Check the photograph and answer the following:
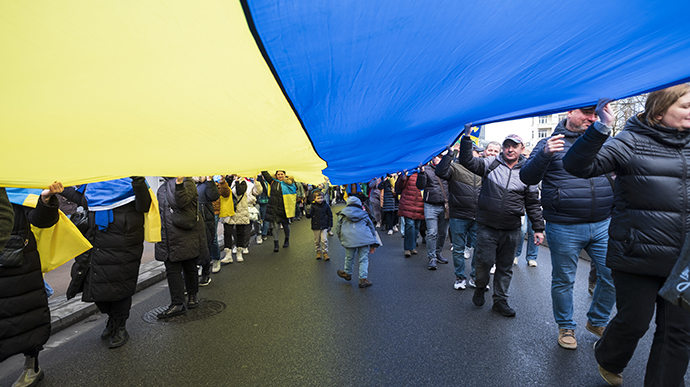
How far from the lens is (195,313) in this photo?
453cm

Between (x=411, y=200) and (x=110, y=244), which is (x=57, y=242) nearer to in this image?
(x=110, y=244)

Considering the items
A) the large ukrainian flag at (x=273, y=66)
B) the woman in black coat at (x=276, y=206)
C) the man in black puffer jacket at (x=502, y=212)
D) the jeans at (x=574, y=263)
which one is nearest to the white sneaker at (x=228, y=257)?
the woman in black coat at (x=276, y=206)

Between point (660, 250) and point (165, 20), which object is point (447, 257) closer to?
point (660, 250)

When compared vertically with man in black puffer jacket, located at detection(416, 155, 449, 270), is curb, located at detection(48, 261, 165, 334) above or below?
below

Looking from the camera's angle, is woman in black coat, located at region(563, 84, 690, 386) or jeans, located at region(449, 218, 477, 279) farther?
jeans, located at region(449, 218, 477, 279)

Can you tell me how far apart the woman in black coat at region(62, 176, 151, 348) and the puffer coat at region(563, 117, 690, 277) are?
390 cm

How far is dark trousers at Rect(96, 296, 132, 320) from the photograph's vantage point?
11.6 feet

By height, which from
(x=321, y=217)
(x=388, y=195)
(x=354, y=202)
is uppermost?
(x=354, y=202)

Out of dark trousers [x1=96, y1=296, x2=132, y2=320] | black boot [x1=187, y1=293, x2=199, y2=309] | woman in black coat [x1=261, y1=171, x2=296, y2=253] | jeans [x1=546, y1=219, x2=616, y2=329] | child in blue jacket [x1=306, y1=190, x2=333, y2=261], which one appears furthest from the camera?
woman in black coat [x1=261, y1=171, x2=296, y2=253]

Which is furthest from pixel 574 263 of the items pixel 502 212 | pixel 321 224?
pixel 321 224

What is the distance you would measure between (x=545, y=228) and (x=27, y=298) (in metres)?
4.69

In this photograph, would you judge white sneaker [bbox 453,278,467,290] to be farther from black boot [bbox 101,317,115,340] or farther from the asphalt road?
black boot [bbox 101,317,115,340]

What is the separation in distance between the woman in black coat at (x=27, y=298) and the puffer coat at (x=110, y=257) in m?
0.59

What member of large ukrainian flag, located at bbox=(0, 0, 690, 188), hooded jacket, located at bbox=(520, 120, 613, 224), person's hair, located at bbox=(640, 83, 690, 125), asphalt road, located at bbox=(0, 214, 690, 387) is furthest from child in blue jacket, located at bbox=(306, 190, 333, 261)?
person's hair, located at bbox=(640, 83, 690, 125)
